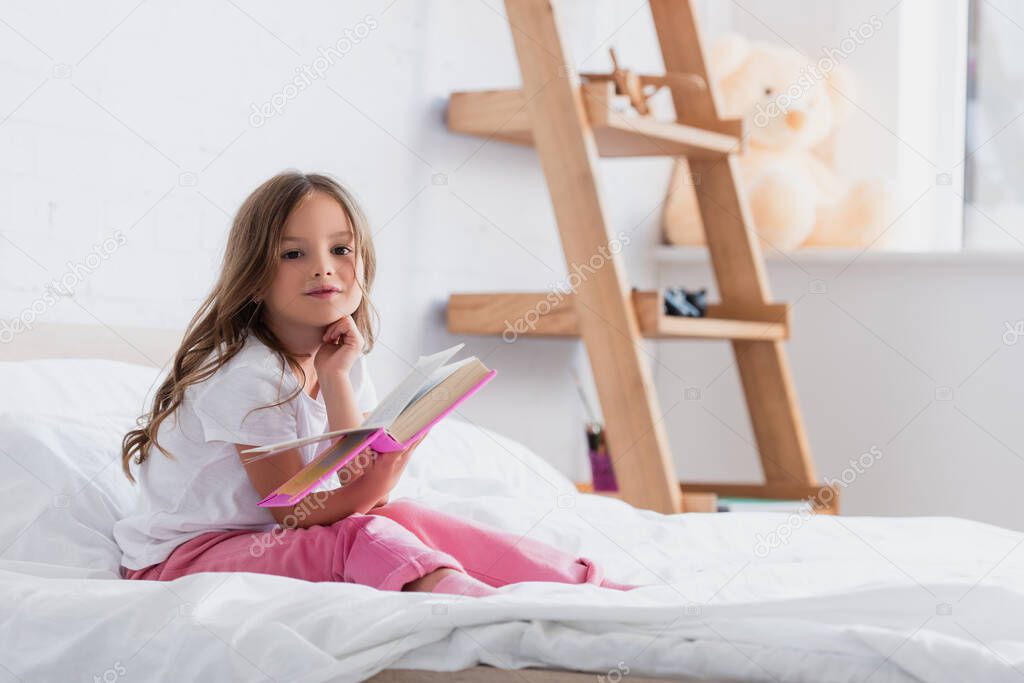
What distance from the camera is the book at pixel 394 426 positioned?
98cm

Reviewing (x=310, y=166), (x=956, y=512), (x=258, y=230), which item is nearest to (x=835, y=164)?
(x=956, y=512)

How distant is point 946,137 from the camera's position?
274 centimetres

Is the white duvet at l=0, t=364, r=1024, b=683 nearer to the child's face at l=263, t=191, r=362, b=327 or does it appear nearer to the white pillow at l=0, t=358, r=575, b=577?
the white pillow at l=0, t=358, r=575, b=577

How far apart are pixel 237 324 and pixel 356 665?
1.58 feet

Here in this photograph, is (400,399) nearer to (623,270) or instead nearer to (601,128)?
(623,270)

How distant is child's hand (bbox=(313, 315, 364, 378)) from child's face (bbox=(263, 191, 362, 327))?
0.03 ft

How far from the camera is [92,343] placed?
1558 millimetres

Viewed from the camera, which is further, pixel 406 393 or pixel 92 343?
pixel 92 343

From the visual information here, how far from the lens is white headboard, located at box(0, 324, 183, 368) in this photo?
146cm

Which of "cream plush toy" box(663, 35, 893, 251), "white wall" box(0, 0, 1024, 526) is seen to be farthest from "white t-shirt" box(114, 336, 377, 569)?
"cream plush toy" box(663, 35, 893, 251)

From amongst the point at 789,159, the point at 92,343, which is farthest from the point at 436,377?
the point at 789,159

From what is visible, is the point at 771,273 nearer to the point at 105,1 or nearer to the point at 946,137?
the point at 946,137

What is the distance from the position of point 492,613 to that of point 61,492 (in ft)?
1.77

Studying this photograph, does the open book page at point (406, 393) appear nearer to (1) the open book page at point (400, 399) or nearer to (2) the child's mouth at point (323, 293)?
(1) the open book page at point (400, 399)
